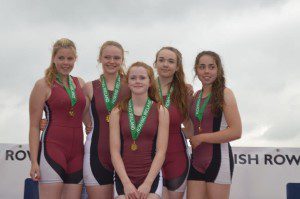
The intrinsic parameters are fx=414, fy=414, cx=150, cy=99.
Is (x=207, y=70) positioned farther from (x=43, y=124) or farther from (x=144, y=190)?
(x=43, y=124)

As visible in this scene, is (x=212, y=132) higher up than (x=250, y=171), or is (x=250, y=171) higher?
(x=212, y=132)

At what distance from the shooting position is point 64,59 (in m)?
3.64

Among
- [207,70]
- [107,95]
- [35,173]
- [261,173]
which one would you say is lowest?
[261,173]

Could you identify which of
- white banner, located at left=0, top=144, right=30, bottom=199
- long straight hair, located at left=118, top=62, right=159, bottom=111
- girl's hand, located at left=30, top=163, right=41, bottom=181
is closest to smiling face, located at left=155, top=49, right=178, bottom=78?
long straight hair, located at left=118, top=62, right=159, bottom=111

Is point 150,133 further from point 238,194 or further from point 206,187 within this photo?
point 238,194

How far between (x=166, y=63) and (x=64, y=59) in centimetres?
93

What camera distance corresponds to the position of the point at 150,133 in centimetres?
331

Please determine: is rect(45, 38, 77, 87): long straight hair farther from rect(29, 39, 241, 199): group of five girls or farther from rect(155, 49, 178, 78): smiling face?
rect(155, 49, 178, 78): smiling face

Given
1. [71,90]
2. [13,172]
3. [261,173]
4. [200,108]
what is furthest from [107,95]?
[261,173]

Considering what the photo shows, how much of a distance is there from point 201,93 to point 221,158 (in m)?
0.65

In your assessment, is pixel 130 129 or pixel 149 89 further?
pixel 149 89

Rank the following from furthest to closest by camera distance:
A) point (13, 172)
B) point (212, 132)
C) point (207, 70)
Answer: point (13, 172) < point (207, 70) < point (212, 132)

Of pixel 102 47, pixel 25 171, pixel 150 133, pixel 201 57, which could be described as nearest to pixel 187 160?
pixel 150 133

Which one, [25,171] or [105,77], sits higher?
[105,77]
